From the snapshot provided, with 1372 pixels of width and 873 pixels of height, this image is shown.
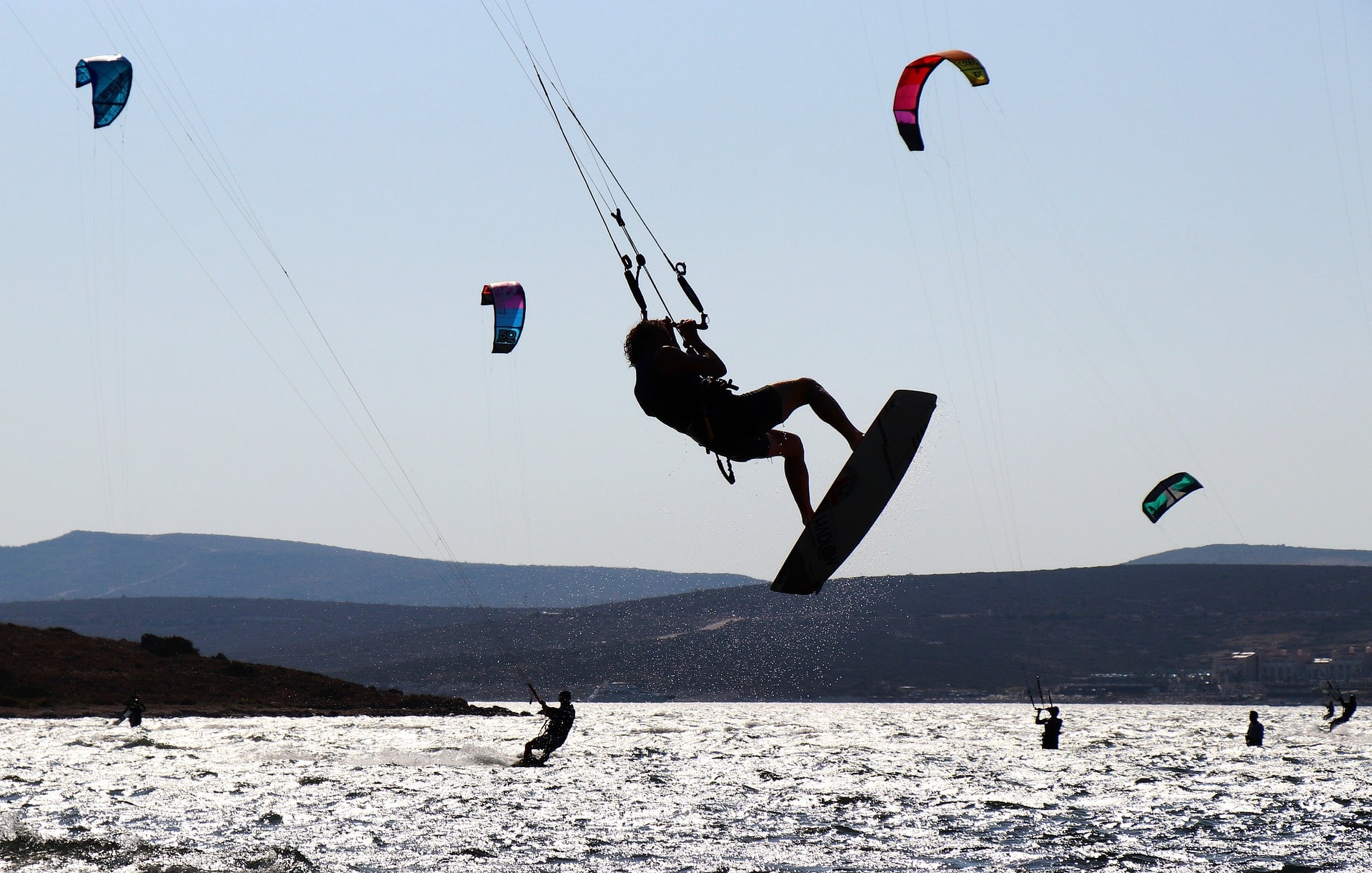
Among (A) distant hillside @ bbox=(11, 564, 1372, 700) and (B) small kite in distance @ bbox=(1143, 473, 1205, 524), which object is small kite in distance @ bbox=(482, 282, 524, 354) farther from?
(A) distant hillside @ bbox=(11, 564, 1372, 700)

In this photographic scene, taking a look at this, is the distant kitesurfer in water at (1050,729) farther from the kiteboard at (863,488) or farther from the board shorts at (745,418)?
Result: the board shorts at (745,418)

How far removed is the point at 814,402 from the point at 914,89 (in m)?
8.64

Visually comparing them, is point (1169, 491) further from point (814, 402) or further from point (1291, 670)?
point (1291, 670)

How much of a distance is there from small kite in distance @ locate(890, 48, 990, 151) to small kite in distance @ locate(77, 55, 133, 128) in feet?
42.5

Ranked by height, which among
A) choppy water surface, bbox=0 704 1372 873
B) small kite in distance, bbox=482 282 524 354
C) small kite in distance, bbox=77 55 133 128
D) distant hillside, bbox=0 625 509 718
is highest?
small kite in distance, bbox=77 55 133 128

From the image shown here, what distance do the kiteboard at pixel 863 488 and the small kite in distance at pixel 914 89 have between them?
22.7 ft

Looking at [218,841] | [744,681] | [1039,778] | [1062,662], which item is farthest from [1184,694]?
[218,841]

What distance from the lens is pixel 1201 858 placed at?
23922mm

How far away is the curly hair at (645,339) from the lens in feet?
32.9

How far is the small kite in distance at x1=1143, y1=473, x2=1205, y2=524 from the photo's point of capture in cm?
3045

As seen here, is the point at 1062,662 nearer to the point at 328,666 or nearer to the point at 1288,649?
the point at 1288,649

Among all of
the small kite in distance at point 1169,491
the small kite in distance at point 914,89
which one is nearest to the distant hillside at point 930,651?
the small kite in distance at point 1169,491

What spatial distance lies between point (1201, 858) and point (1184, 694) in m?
126

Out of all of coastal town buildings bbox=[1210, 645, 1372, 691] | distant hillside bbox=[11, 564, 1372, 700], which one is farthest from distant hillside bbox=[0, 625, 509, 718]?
coastal town buildings bbox=[1210, 645, 1372, 691]
